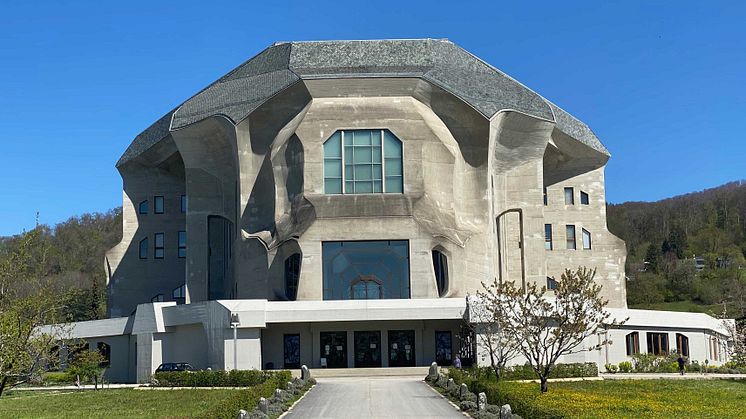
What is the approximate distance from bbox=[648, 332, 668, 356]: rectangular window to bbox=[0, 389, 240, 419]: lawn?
3141 cm

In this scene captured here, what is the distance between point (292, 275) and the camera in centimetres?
5322

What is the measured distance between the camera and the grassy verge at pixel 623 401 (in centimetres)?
2119

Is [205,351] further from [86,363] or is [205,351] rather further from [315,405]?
[315,405]

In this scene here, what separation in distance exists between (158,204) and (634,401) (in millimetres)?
51348

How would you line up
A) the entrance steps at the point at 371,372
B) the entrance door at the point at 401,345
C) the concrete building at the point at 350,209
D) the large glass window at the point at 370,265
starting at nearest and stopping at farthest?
the entrance steps at the point at 371,372 → the concrete building at the point at 350,209 → the entrance door at the point at 401,345 → the large glass window at the point at 370,265

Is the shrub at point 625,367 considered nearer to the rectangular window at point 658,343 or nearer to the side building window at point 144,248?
the rectangular window at point 658,343

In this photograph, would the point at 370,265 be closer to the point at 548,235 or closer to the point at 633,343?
the point at 633,343

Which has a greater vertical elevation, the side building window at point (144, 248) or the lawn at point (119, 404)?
the side building window at point (144, 248)

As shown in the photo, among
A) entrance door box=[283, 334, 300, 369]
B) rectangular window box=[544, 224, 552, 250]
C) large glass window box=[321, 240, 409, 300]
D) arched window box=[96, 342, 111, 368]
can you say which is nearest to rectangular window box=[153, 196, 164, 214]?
arched window box=[96, 342, 111, 368]

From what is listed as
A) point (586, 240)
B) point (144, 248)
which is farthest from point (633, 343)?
point (144, 248)

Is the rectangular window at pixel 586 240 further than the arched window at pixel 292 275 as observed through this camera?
Yes

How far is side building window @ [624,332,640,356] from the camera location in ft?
185

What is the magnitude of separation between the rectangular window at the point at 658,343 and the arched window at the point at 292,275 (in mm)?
22411

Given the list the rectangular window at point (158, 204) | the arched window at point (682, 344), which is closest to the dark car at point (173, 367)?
the rectangular window at point (158, 204)
